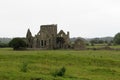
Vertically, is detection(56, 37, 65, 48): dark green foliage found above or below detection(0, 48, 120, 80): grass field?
above

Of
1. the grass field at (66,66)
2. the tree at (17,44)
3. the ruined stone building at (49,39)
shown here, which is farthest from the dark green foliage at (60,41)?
the grass field at (66,66)

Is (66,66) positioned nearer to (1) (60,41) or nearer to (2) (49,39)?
(2) (49,39)

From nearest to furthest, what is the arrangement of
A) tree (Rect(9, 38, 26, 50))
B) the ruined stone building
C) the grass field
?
1. the grass field
2. tree (Rect(9, 38, 26, 50))
3. the ruined stone building

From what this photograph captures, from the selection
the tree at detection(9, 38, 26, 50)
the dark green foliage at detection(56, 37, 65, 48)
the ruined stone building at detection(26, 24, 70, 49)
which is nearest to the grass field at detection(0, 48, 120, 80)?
the tree at detection(9, 38, 26, 50)

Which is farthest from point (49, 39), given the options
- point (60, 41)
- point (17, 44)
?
point (17, 44)

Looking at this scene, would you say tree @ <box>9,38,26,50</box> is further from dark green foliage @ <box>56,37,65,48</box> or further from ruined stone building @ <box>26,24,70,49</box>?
dark green foliage @ <box>56,37,65,48</box>

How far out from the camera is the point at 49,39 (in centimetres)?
8975

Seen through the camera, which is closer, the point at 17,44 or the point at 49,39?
the point at 17,44

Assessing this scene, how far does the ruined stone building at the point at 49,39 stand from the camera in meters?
89.4

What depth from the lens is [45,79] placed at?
26.3m

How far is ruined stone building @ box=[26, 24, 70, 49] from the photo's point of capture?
89.4m

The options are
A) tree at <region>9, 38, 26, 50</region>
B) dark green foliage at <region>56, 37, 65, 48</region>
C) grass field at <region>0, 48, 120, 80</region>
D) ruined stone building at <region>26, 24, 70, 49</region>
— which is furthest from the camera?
dark green foliage at <region>56, 37, 65, 48</region>

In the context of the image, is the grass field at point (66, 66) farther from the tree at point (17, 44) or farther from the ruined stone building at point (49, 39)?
the ruined stone building at point (49, 39)

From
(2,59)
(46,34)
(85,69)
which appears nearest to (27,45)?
(46,34)
